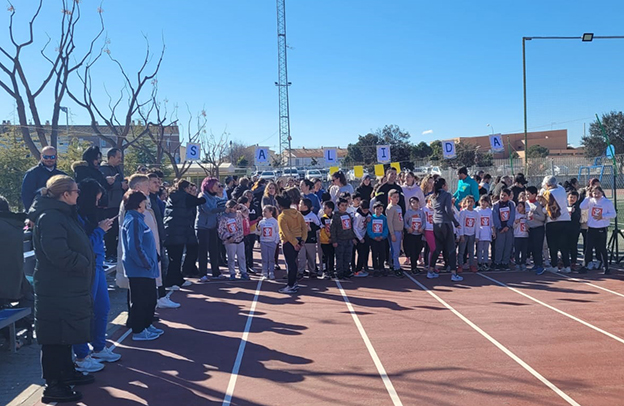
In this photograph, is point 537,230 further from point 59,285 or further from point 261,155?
point 261,155

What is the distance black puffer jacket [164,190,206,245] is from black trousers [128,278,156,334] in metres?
2.33

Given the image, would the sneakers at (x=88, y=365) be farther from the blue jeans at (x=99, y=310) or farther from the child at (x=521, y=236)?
the child at (x=521, y=236)

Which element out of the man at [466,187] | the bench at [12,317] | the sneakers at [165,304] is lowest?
the sneakers at [165,304]

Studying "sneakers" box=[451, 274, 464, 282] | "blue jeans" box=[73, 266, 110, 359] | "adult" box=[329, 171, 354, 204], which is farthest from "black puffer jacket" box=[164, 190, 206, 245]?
"sneakers" box=[451, 274, 464, 282]

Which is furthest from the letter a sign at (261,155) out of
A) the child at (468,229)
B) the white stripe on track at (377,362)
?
the white stripe on track at (377,362)

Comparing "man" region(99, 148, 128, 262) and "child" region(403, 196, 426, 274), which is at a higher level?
"man" region(99, 148, 128, 262)

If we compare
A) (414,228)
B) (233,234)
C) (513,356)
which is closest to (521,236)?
(414,228)

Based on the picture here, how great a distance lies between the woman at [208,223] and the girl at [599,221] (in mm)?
7355

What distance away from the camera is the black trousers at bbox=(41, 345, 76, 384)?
15.1 ft

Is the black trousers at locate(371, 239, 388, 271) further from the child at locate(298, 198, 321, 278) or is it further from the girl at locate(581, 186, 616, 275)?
the girl at locate(581, 186, 616, 275)

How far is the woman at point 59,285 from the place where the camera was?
4.51 metres

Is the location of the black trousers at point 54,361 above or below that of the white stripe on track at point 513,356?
above

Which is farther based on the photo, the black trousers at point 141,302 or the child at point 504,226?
the child at point 504,226

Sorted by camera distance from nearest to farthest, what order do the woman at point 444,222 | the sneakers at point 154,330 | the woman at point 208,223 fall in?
1. the sneakers at point 154,330
2. the woman at point 444,222
3. the woman at point 208,223
